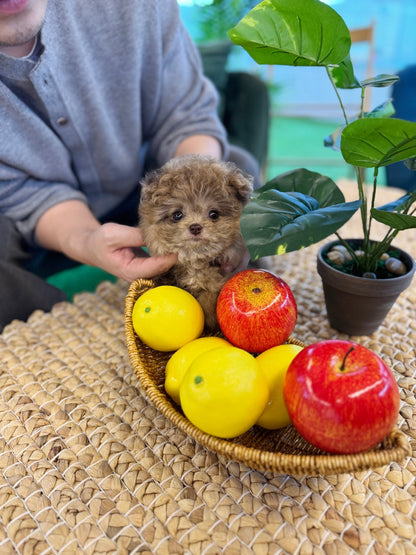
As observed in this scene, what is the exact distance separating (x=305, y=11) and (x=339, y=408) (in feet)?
2.05

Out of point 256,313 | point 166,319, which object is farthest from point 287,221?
point 166,319

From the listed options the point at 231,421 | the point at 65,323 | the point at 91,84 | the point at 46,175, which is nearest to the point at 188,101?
the point at 91,84

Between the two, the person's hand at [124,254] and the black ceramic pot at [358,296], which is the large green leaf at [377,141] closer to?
the black ceramic pot at [358,296]

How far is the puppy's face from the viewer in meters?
0.87

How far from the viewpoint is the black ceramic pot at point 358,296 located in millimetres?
840

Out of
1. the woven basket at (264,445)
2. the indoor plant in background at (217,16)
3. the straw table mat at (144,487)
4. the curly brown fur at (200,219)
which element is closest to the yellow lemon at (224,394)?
the woven basket at (264,445)

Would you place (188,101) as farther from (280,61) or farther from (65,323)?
(65,323)

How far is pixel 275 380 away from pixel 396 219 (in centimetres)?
34

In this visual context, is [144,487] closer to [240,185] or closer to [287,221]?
[287,221]

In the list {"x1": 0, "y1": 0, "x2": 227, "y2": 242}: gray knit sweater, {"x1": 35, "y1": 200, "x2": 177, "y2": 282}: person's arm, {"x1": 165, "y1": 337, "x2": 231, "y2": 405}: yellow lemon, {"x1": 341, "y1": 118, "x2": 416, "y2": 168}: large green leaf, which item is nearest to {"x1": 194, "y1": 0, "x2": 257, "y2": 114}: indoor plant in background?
{"x1": 0, "y1": 0, "x2": 227, "y2": 242}: gray knit sweater

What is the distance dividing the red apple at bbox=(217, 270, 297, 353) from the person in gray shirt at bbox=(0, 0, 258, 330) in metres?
0.21

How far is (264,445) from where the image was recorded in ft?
2.12

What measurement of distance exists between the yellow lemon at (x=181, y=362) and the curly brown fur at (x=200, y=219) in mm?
140

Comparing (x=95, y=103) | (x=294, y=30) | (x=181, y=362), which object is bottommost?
(x=181, y=362)
